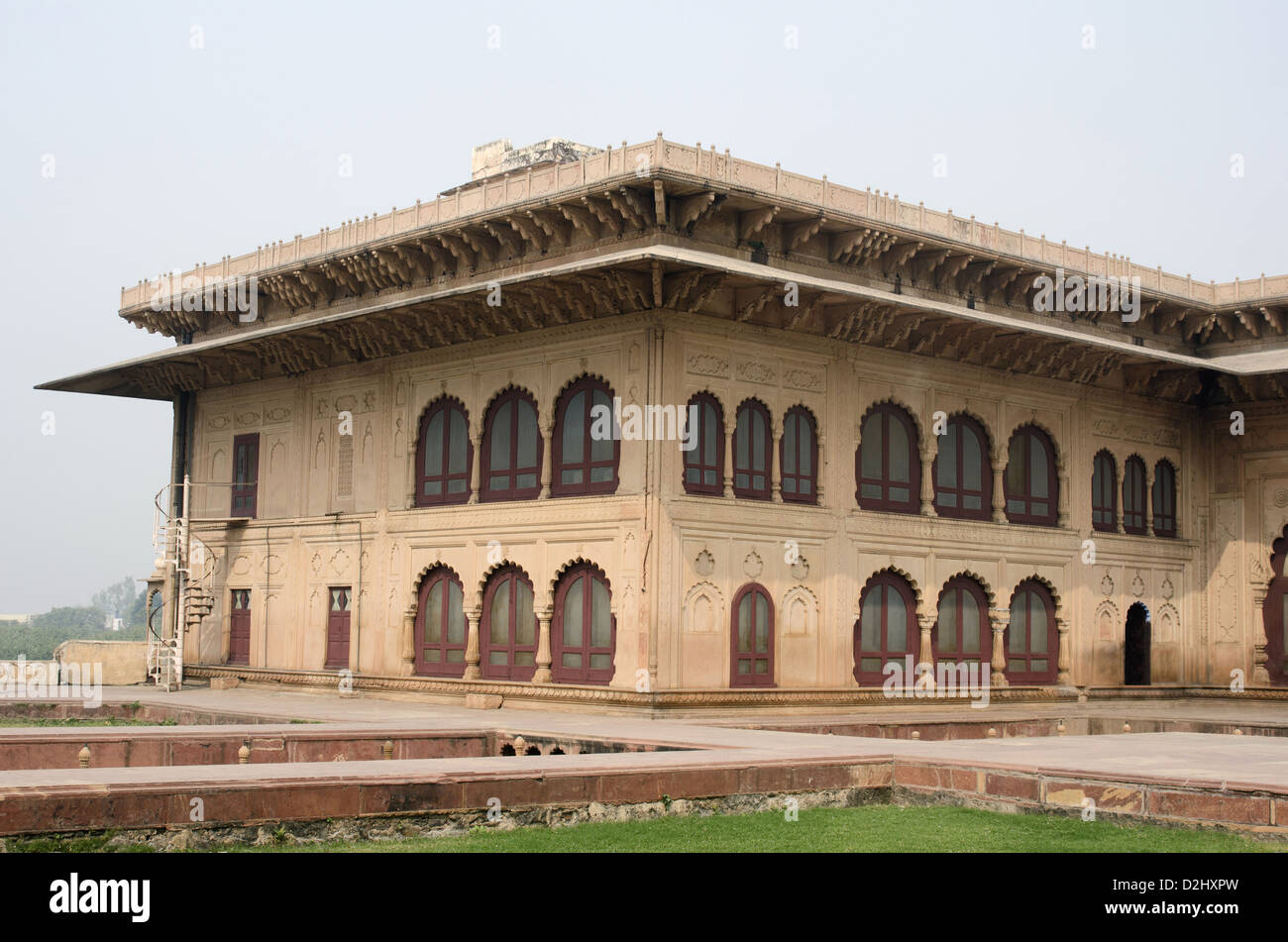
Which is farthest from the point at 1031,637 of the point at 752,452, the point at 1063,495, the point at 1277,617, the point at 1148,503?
the point at 752,452

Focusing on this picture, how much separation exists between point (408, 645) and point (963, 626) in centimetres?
821

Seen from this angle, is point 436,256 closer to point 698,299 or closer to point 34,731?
point 698,299

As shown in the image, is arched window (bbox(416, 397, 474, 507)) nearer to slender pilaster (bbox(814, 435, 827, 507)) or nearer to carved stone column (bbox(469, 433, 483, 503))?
carved stone column (bbox(469, 433, 483, 503))

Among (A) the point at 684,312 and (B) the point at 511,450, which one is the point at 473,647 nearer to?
(B) the point at 511,450

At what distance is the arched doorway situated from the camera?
25.9 meters

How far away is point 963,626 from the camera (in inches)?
900

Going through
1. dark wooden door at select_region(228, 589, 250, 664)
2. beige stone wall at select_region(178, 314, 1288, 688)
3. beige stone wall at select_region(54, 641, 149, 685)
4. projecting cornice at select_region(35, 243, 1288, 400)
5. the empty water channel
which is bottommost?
the empty water channel

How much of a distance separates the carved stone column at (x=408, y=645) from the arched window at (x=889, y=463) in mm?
6769

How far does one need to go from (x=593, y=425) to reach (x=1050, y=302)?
8.56m

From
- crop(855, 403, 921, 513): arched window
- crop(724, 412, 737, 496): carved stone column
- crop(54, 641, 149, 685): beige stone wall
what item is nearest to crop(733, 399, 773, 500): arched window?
crop(724, 412, 737, 496): carved stone column

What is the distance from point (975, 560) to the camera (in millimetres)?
22938

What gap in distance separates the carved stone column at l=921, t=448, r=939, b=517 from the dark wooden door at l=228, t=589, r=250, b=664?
1146 centimetres

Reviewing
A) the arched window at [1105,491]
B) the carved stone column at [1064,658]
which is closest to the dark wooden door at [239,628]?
the carved stone column at [1064,658]
